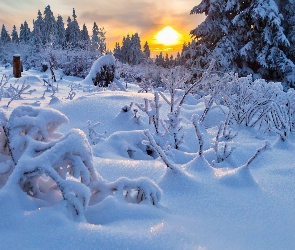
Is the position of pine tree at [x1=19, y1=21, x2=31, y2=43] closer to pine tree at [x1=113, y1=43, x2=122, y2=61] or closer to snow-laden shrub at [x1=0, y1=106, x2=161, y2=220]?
pine tree at [x1=113, y1=43, x2=122, y2=61]

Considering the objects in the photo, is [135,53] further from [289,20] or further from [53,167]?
[53,167]

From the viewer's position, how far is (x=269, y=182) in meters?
1.95

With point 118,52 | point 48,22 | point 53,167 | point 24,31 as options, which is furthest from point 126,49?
point 53,167

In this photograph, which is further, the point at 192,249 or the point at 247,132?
the point at 247,132

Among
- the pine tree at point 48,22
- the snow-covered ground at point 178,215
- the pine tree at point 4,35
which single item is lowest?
the snow-covered ground at point 178,215

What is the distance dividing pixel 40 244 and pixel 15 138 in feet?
2.07

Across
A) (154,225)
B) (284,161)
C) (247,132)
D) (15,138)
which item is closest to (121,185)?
(154,225)

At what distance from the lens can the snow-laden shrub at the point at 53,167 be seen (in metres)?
1.24

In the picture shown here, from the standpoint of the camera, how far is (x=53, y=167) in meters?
1.33

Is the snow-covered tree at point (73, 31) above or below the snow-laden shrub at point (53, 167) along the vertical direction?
above

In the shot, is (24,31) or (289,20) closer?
(289,20)

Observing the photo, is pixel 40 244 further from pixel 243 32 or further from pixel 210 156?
pixel 243 32

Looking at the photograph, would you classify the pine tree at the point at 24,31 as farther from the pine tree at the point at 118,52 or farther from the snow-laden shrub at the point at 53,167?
the snow-laden shrub at the point at 53,167

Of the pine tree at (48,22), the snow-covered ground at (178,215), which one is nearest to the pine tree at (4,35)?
the pine tree at (48,22)
